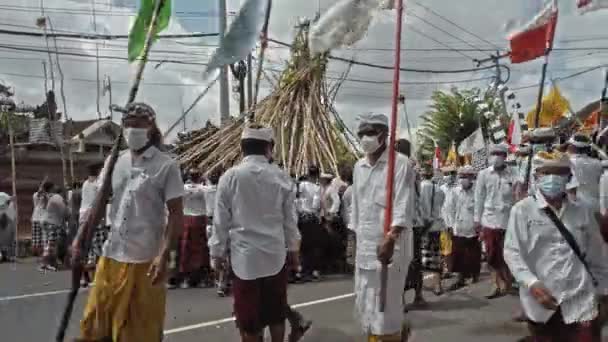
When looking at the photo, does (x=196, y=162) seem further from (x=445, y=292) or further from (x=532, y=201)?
(x=532, y=201)

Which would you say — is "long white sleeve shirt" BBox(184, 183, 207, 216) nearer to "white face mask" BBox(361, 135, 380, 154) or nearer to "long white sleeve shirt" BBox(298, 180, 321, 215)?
"long white sleeve shirt" BBox(298, 180, 321, 215)

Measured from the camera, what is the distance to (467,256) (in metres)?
9.63

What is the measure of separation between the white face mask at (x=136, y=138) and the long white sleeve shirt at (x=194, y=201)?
20.3 ft

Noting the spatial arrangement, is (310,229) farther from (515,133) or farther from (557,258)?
(557,258)

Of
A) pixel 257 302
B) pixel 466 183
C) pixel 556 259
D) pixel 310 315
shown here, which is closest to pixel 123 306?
pixel 257 302

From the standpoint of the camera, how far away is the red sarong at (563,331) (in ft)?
12.9

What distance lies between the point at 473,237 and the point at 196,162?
219 inches

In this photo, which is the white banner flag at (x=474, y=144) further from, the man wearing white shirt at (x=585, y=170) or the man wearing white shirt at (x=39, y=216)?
the man wearing white shirt at (x=39, y=216)

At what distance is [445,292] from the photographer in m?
9.27

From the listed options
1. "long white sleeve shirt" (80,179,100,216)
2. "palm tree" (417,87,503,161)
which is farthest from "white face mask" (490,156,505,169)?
"palm tree" (417,87,503,161)

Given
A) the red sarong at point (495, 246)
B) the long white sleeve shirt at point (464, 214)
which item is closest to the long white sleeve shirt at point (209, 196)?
the long white sleeve shirt at point (464, 214)

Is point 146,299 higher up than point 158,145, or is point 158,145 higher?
point 158,145

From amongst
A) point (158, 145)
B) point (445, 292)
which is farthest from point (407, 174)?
point (445, 292)

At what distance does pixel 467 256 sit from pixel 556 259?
5.73 meters
